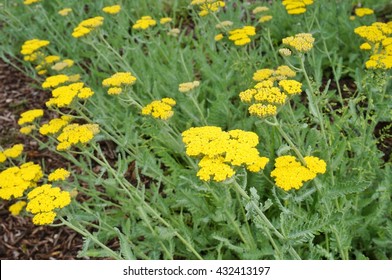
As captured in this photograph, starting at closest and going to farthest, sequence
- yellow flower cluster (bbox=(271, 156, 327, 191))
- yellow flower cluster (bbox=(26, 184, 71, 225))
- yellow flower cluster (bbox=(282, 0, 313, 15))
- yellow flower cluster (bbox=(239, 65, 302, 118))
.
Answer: yellow flower cluster (bbox=(239, 65, 302, 118)), yellow flower cluster (bbox=(271, 156, 327, 191)), yellow flower cluster (bbox=(26, 184, 71, 225)), yellow flower cluster (bbox=(282, 0, 313, 15))

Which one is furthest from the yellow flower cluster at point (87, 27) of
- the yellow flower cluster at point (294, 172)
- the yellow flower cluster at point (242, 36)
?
the yellow flower cluster at point (294, 172)

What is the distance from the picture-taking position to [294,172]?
7.43ft

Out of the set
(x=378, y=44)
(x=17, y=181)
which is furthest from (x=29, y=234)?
(x=378, y=44)

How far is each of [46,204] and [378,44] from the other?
7.49ft

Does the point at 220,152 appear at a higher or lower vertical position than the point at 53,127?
higher

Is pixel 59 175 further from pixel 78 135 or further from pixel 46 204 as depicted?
pixel 46 204

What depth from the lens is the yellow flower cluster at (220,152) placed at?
1.93 m

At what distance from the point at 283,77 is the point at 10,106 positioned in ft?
11.1

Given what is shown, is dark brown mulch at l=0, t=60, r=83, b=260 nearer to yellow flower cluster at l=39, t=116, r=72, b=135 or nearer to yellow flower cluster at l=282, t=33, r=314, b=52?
yellow flower cluster at l=39, t=116, r=72, b=135

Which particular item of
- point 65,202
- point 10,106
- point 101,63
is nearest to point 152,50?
point 101,63

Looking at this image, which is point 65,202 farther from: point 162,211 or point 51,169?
point 51,169

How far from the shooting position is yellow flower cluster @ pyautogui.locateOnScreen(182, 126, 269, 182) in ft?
6.34

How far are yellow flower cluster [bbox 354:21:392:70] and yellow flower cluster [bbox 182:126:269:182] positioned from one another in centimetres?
123

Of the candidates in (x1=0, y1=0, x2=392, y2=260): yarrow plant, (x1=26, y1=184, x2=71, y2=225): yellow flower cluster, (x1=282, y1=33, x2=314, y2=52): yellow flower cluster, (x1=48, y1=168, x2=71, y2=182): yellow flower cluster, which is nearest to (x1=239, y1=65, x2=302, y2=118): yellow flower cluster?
(x1=0, y1=0, x2=392, y2=260): yarrow plant
